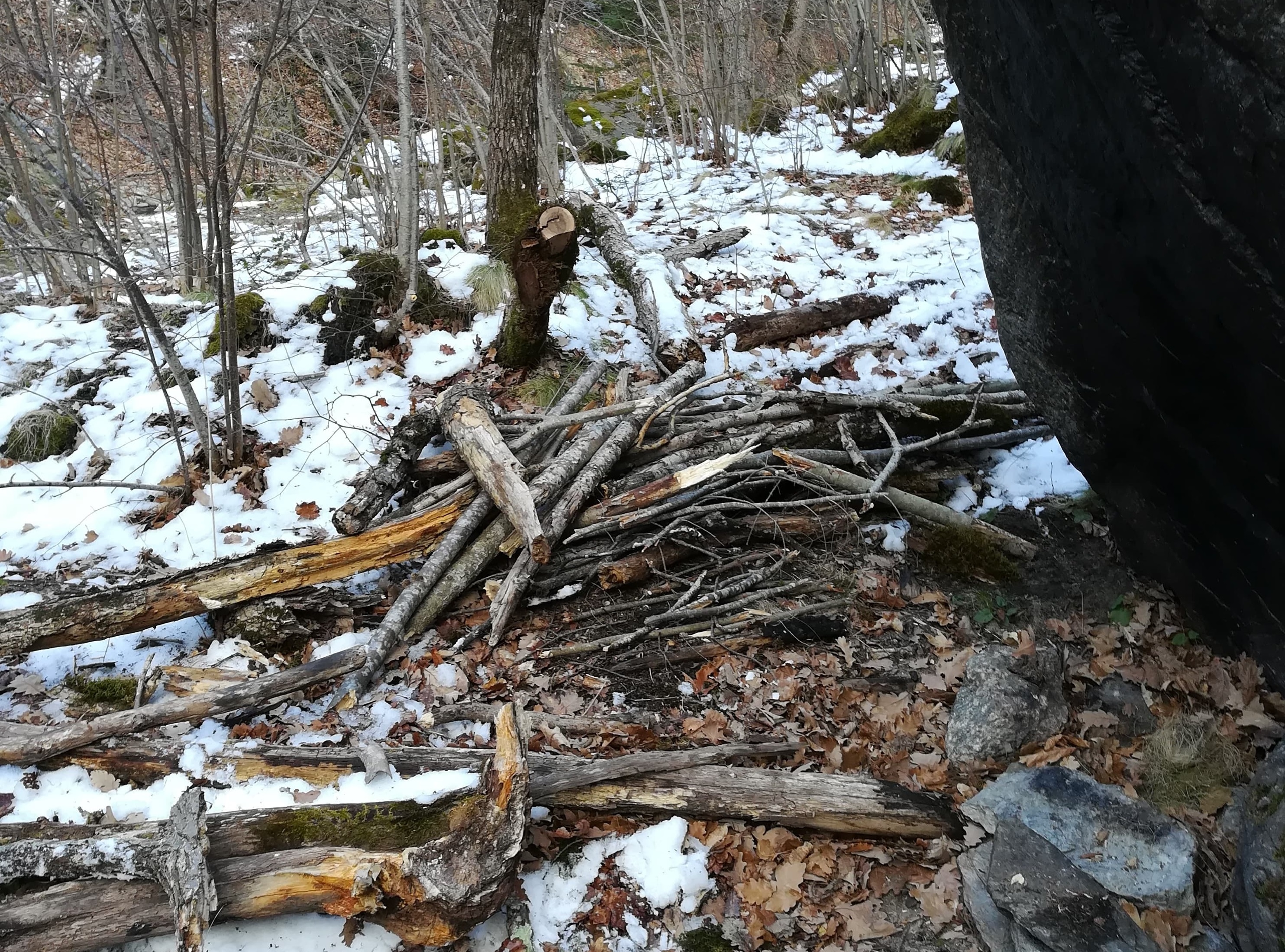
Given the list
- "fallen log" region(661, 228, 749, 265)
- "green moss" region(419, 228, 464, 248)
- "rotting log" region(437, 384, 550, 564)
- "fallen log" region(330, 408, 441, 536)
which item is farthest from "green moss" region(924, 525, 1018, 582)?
"green moss" region(419, 228, 464, 248)

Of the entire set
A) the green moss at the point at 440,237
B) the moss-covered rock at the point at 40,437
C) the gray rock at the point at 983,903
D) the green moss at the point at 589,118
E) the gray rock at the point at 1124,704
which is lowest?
the gray rock at the point at 983,903

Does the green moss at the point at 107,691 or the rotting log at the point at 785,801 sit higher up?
the green moss at the point at 107,691

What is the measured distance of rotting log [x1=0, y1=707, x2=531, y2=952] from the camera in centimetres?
283

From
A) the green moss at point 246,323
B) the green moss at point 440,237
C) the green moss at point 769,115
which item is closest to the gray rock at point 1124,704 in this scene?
the green moss at point 246,323

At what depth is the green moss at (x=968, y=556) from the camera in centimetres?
Result: 482

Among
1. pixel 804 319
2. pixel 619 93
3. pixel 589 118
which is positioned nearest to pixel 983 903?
pixel 804 319

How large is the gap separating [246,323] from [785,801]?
6.18m

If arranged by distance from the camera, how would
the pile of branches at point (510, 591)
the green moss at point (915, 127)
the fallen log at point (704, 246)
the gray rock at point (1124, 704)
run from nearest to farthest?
the pile of branches at point (510, 591) → the gray rock at point (1124, 704) → the fallen log at point (704, 246) → the green moss at point (915, 127)

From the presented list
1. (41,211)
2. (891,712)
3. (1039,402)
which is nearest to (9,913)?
(891,712)

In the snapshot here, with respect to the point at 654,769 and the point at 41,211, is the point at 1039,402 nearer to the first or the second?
the point at 654,769

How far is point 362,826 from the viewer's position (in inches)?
124

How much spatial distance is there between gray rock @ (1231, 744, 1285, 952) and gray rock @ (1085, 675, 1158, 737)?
729mm

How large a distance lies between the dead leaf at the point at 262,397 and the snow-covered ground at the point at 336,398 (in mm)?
35

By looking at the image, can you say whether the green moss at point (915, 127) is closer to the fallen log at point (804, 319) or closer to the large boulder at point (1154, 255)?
the fallen log at point (804, 319)
